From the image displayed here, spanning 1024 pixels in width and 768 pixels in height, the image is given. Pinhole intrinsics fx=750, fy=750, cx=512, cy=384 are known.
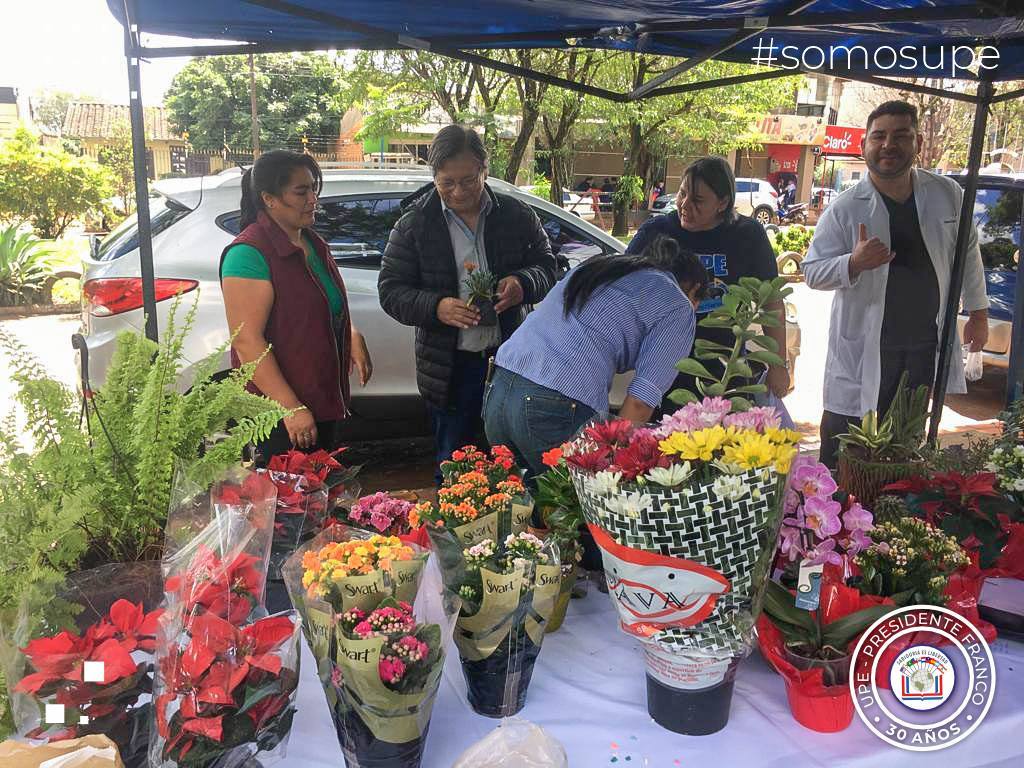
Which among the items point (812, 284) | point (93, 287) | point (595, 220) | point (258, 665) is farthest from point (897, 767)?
point (595, 220)

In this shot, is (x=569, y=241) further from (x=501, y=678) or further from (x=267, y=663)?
(x=267, y=663)

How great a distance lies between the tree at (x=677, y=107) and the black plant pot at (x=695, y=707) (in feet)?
29.3

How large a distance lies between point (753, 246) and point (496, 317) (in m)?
1.07

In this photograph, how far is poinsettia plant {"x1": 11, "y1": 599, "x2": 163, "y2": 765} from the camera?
97cm

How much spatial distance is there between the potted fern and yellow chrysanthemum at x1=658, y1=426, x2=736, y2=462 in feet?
2.62

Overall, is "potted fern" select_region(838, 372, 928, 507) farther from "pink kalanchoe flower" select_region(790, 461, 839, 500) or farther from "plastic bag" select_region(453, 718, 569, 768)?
→ "plastic bag" select_region(453, 718, 569, 768)

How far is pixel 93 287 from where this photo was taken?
360cm

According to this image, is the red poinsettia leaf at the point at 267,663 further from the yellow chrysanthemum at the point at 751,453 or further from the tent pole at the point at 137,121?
the tent pole at the point at 137,121

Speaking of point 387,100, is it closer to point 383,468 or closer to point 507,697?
point 383,468

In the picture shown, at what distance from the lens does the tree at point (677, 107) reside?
1037cm

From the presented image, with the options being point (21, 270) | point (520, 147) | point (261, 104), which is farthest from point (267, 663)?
point (261, 104)

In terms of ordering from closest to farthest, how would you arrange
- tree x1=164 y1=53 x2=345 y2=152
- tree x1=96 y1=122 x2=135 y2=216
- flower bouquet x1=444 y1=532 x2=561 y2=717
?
flower bouquet x1=444 y1=532 x2=561 y2=717 → tree x1=96 y1=122 x2=135 y2=216 → tree x1=164 y1=53 x2=345 y2=152

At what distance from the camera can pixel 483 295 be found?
2.93 metres

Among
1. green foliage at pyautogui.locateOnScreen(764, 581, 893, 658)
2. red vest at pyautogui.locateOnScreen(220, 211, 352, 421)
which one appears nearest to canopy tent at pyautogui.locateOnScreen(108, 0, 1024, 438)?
red vest at pyautogui.locateOnScreen(220, 211, 352, 421)
